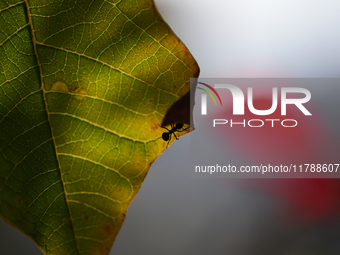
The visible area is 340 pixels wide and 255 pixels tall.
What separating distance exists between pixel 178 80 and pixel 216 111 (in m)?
1.63

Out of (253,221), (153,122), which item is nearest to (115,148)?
(153,122)

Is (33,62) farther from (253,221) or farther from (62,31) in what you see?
(253,221)

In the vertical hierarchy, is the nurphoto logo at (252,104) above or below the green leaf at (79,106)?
above

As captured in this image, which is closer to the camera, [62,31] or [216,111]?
[62,31]

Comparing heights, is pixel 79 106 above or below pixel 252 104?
→ below

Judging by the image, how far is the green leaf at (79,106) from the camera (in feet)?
0.66

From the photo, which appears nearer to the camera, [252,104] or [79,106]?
[79,106]

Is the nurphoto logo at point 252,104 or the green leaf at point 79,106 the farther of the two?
the nurphoto logo at point 252,104

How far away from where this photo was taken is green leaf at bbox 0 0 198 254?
0.66 feet

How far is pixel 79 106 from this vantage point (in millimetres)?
216

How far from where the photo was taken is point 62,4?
20cm

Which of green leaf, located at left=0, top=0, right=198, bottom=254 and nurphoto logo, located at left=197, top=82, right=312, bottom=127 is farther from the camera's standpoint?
nurphoto logo, located at left=197, top=82, right=312, bottom=127

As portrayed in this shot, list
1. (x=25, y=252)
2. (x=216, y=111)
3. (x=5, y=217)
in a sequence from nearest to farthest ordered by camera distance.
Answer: (x=5, y=217) < (x=216, y=111) < (x=25, y=252)

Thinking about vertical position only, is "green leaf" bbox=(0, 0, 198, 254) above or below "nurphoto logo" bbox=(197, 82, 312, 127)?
below
